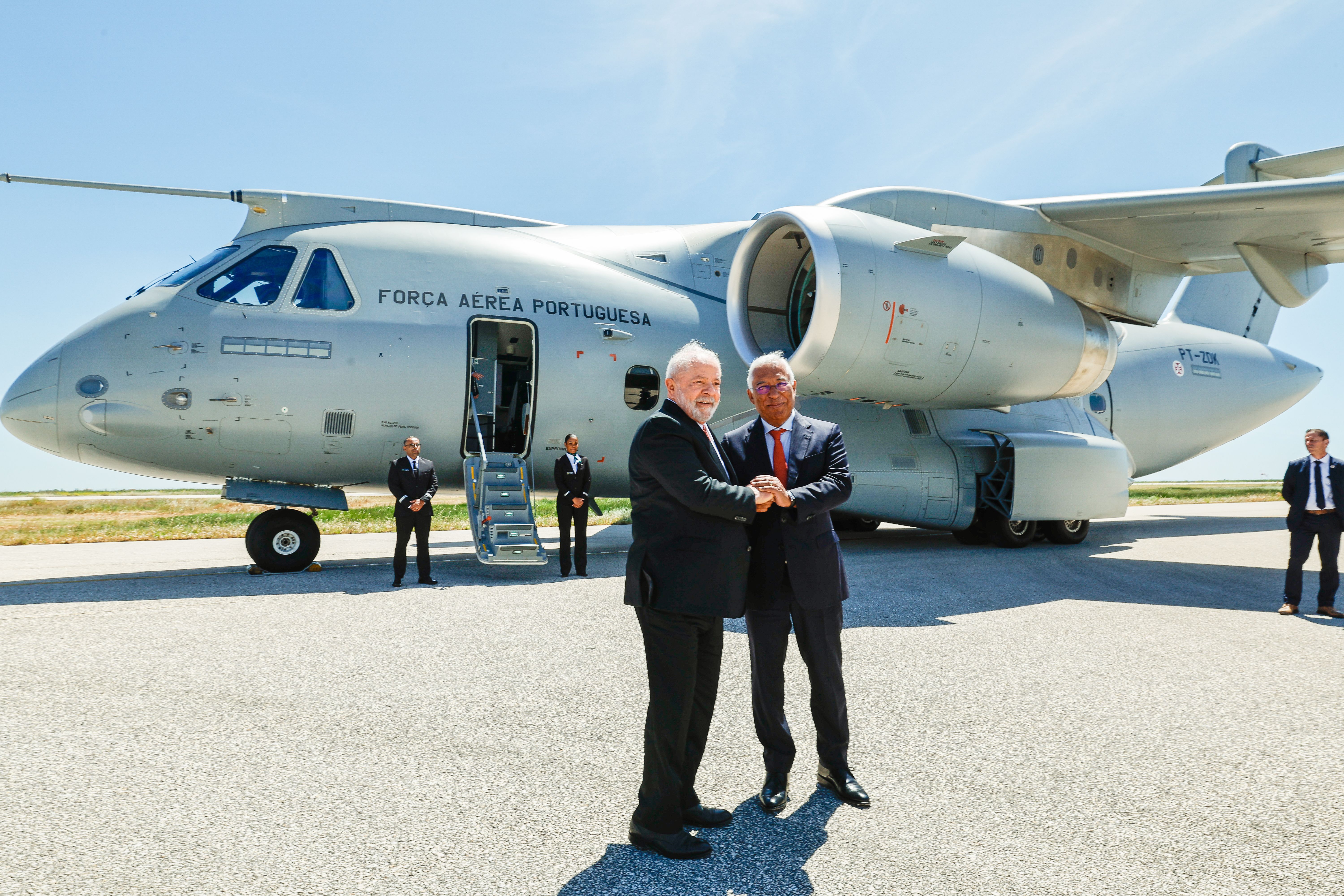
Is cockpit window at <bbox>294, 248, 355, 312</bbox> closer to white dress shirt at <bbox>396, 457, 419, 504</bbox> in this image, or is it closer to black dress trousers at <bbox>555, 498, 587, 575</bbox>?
white dress shirt at <bbox>396, 457, 419, 504</bbox>

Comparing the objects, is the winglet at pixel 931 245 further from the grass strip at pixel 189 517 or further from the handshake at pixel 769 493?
the grass strip at pixel 189 517

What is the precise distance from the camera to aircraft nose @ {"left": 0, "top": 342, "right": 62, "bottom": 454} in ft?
25.0

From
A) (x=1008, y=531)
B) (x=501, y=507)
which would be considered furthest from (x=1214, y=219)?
(x=501, y=507)

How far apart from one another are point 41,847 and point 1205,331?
16754mm

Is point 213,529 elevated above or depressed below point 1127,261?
below

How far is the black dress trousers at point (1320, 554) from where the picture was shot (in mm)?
6902

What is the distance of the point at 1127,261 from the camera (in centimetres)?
1059

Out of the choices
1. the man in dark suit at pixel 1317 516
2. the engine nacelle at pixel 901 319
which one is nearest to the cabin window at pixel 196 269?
the engine nacelle at pixel 901 319

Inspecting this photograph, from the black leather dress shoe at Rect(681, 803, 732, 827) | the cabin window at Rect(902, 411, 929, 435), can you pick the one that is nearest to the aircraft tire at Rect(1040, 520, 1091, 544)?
the cabin window at Rect(902, 411, 929, 435)

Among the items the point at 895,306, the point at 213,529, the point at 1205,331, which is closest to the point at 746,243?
the point at 895,306

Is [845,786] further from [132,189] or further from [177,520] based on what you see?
[177,520]

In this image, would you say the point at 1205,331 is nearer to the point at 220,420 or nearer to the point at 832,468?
the point at 832,468

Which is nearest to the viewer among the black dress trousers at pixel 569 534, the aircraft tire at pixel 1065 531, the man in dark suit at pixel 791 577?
the man in dark suit at pixel 791 577

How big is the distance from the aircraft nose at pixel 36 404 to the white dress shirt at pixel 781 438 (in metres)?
7.55
